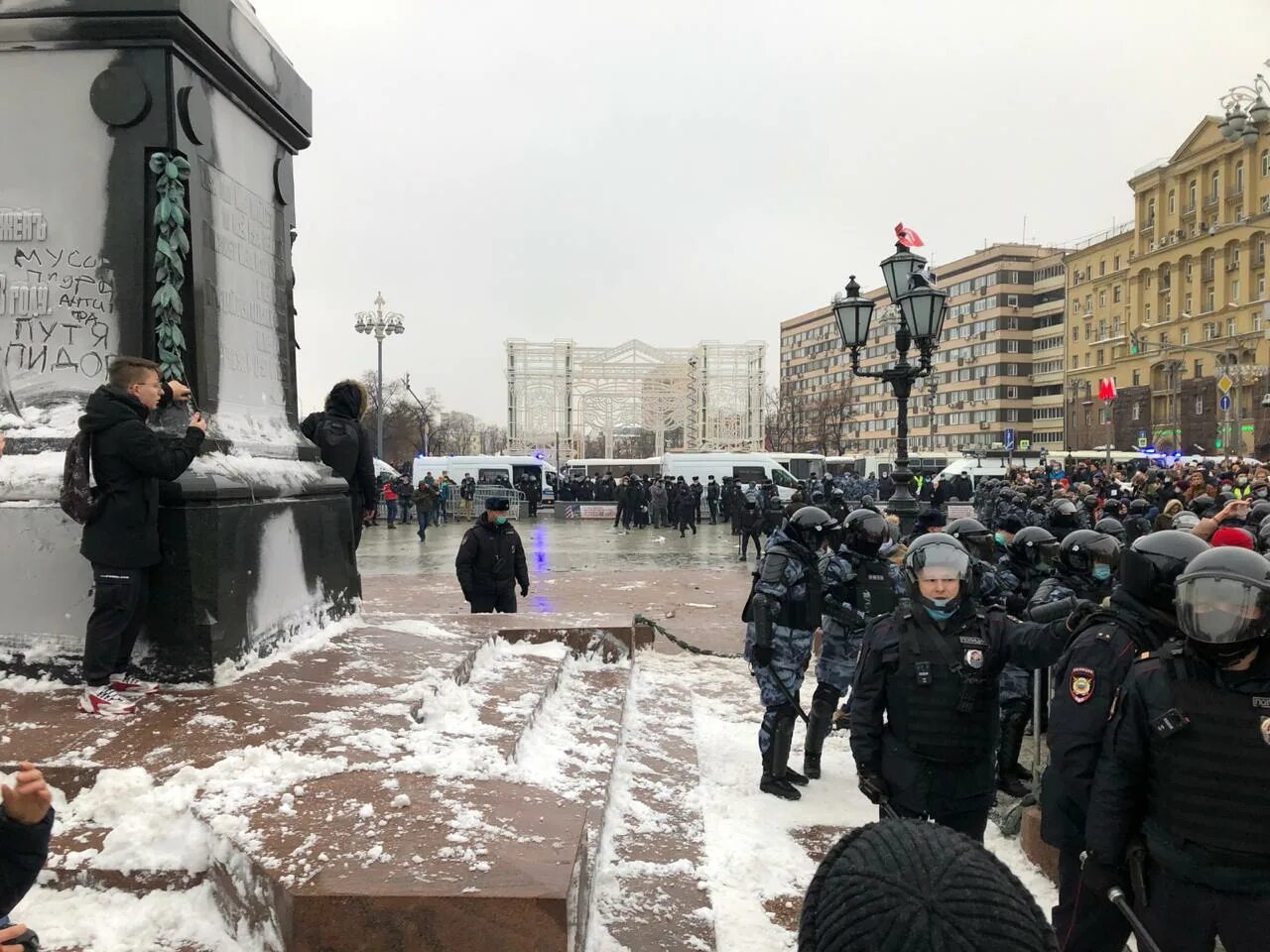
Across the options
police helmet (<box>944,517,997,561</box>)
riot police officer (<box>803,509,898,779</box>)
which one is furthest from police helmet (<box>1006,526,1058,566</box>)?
riot police officer (<box>803,509,898,779</box>)

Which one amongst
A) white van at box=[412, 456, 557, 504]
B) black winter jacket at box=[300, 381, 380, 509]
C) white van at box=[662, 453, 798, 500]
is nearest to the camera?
black winter jacket at box=[300, 381, 380, 509]

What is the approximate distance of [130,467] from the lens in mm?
4062

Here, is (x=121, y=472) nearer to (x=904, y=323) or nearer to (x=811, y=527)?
(x=811, y=527)

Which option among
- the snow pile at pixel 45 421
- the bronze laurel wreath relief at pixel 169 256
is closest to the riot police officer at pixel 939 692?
the bronze laurel wreath relief at pixel 169 256

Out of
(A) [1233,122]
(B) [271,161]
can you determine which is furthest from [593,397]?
(B) [271,161]

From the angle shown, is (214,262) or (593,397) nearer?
(214,262)

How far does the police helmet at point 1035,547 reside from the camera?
595 centimetres

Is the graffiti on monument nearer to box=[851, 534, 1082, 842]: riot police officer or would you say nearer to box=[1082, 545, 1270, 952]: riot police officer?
box=[851, 534, 1082, 842]: riot police officer

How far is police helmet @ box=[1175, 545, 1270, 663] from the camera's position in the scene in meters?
2.41

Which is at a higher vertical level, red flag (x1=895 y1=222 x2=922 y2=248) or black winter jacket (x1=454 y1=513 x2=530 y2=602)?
red flag (x1=895 y1=222 x2=922 y2=248)

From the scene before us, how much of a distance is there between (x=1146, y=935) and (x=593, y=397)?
55.8m

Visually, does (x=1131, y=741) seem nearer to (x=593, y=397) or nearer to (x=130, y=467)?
(x=130, y=467)

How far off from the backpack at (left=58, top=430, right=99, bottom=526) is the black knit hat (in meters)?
3.84

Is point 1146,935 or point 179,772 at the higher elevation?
point 179,772
